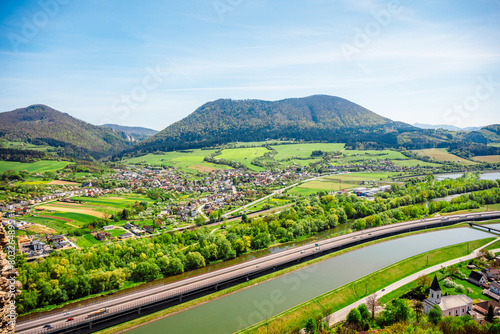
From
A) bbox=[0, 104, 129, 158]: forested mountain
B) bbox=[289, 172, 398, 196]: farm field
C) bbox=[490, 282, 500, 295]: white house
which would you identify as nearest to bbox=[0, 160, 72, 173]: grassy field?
bbox=[0, 104, 129, 158]: forested mountain

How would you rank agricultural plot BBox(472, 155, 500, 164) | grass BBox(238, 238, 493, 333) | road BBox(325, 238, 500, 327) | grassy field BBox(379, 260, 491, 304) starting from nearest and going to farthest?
grass BBox(238, 238, 493, 333) < road BBox(325, 238, 500, 327) < grassy field BBox(379, 260, 491, 304) < agricultural plot BBox(472, 155, 500, 164)

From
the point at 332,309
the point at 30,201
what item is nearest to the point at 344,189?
the point at 332,309

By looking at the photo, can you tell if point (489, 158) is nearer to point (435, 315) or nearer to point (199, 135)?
point (435, 315)

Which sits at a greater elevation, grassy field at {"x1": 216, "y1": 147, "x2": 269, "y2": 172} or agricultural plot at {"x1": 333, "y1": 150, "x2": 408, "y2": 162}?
grassy field at {"x1": 216, "y1": 147, "x2": 269, "y2": 172}

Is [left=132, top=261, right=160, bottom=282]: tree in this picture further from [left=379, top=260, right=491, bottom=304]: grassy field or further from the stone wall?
the stone wall

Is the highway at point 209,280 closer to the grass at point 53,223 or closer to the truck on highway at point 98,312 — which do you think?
the truck on highway at point 98,312
